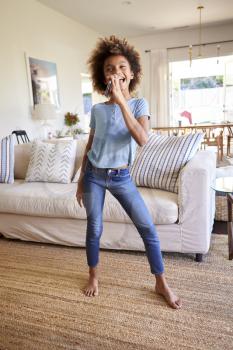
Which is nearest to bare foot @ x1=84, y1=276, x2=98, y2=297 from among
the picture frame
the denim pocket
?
the denim pocket

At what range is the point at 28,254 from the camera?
7.52 feet

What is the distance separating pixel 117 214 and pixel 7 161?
1.28 m

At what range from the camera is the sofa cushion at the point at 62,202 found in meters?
1.99

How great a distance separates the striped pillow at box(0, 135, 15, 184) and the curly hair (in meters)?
1.47

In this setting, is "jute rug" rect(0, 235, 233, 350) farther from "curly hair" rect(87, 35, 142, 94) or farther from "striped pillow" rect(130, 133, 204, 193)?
"curly hair" rect(87, 35, 142, 94)

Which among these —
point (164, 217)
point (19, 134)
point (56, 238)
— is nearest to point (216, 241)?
point (164, 217)

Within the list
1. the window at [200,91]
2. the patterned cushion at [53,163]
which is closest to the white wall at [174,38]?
the window at [200,91]

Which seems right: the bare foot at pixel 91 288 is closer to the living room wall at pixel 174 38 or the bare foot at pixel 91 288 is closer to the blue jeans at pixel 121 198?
the blue jeans at pixel 121 198

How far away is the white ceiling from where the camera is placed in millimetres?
4984

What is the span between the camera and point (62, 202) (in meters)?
2.21

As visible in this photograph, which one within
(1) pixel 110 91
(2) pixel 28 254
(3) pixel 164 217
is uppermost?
(1) pixel 110 91

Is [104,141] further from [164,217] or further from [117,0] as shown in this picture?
[117,0]

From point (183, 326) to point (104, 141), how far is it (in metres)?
0.95

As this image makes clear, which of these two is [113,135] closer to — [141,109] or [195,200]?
[141,109]
